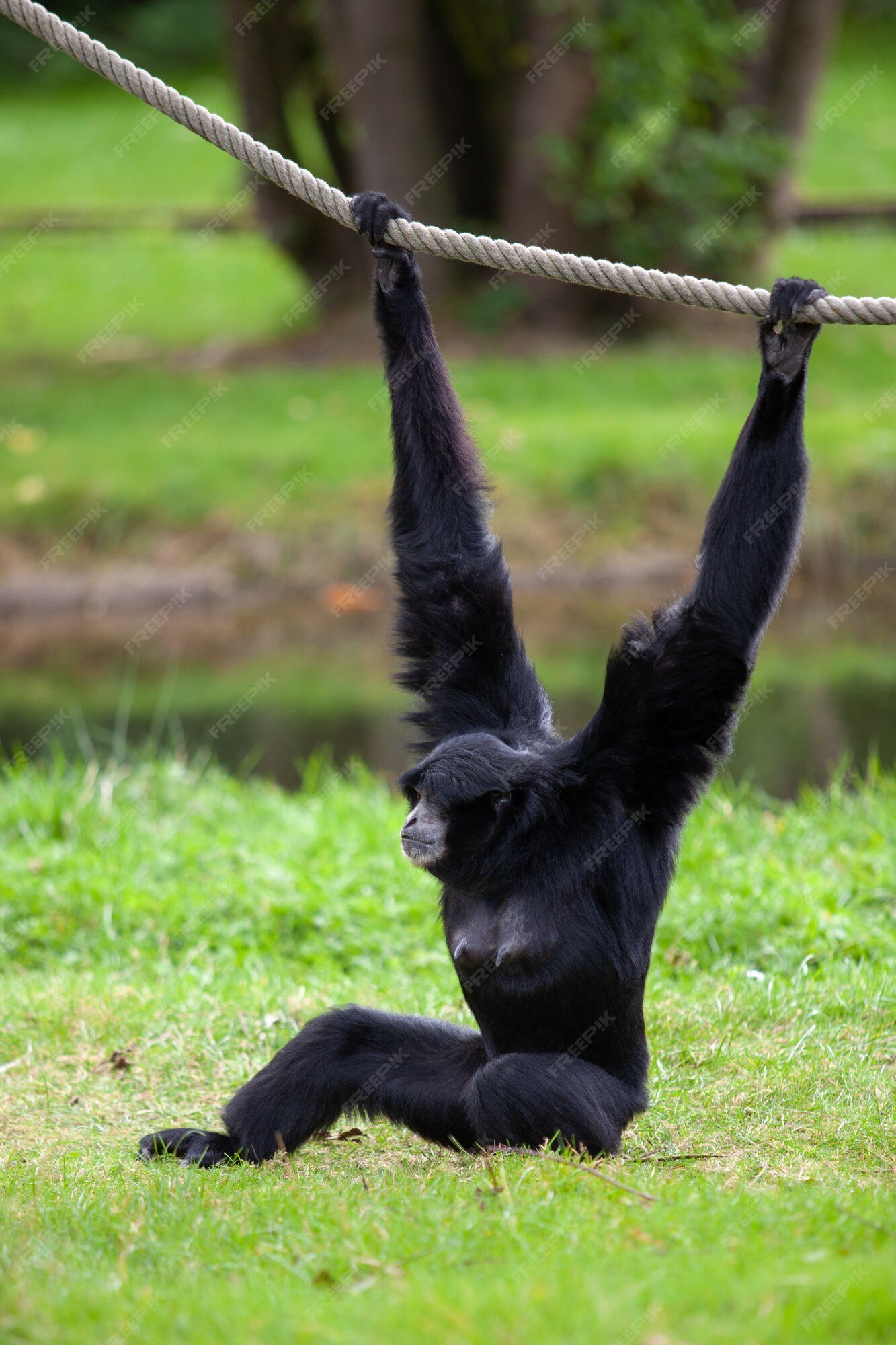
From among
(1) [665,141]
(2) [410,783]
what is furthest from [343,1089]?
(1) [665,141]

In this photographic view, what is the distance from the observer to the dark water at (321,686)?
1276 cm

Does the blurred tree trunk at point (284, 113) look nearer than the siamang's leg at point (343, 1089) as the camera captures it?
No

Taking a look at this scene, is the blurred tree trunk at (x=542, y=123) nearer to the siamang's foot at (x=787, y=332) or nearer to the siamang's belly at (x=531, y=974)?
the siamang's foot at (x=787, y=332)

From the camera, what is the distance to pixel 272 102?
23.4 m

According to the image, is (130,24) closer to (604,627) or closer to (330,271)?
(330,271)

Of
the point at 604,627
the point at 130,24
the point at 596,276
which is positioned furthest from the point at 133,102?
the point at 596,276

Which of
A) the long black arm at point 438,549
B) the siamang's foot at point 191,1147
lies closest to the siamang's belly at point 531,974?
the long black arm at point 438,549

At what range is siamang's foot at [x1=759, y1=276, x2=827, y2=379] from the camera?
15.4 ft

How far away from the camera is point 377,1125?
5.75 meters

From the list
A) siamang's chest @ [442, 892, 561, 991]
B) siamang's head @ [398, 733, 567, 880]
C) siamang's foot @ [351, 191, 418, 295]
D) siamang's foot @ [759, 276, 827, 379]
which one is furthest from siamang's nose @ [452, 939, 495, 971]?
siamang's foot @ [351, 191, 418, 295]

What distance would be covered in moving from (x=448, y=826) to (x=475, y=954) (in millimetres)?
482

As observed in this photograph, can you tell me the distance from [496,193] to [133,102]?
87.4 ft

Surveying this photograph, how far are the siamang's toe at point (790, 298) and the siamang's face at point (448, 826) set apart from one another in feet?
5.78

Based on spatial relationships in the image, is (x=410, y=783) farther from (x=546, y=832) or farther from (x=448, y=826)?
(x=546, y=832)
